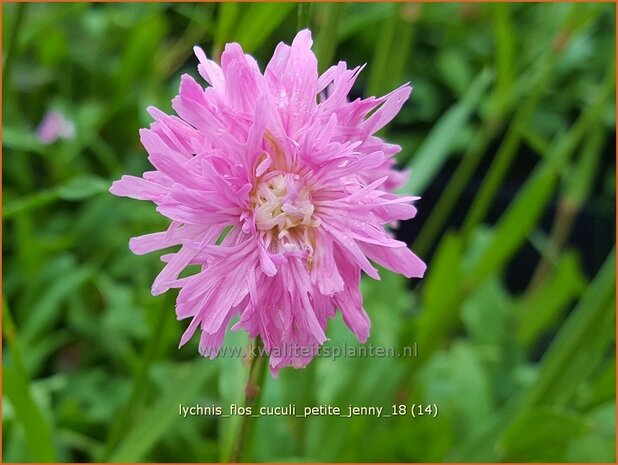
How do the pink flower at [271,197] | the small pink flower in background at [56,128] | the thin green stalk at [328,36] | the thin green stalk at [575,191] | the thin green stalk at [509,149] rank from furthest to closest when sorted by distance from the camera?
the small pink flower in background at [56,128]
the thin green stalk at [575,191]
the thin green stalk at [509,149]
the thin green stalk at [328,36]
the pink flower at [271,197]

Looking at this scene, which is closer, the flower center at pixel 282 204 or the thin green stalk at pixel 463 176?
the flower center at pixel 282 204

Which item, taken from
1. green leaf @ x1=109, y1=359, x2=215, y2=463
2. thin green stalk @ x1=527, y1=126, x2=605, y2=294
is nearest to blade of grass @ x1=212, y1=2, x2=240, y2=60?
green leaf @ x1=109, y1=359, x2=215, y2=463

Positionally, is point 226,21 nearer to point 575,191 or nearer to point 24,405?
point 24,405

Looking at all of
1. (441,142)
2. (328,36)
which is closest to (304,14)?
(328,36)

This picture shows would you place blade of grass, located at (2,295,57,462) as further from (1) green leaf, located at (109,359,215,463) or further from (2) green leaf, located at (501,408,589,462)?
(2) green leaf, located at (501,408,589,462)

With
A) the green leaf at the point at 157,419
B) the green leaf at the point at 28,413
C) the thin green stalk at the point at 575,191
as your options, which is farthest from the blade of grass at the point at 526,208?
the green leaf at the point at 28,413

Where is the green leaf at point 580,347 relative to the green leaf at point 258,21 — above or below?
below

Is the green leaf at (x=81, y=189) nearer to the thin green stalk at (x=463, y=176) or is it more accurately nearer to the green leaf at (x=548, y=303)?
the thin green stalk at (x=463, y=176)

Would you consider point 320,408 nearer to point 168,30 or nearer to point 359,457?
point 359,457
